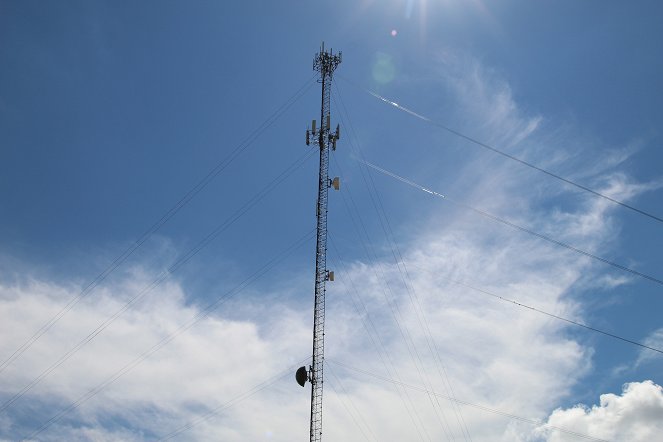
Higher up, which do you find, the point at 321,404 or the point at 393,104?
the point at 393,104

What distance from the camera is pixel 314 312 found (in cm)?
4634

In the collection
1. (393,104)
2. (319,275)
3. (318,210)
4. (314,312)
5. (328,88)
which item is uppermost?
(328,88)

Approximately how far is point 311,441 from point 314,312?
9292 mm

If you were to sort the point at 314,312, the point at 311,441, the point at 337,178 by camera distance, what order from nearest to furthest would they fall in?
the point at 311,441 → the point at 314,312 → the point at 337,178

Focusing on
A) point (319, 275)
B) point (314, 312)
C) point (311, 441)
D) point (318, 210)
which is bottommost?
point (311, 441)

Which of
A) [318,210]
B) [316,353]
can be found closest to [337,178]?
[318,210]

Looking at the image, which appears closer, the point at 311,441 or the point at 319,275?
the point at 311,441

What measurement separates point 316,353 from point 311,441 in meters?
6.16

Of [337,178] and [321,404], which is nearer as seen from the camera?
[321,404]

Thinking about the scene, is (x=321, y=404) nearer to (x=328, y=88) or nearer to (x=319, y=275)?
(x=319, y=275)

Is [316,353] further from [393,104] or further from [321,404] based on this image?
[393,104]

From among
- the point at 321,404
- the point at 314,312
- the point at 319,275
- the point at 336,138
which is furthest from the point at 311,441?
the point at 336,138

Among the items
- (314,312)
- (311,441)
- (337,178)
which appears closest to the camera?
(311,441)

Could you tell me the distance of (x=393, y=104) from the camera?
153ft
